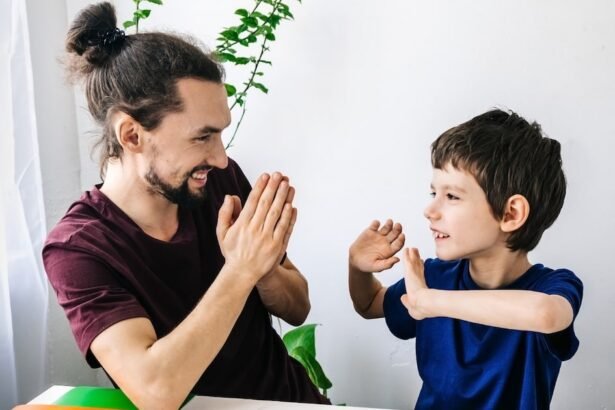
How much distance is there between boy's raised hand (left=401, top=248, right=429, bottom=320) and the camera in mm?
1216

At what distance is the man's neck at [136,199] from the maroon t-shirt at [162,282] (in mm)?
22

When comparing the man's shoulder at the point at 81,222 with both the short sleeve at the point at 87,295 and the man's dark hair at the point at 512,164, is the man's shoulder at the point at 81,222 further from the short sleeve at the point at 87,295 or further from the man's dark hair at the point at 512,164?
the man's dark hair at the point at 512,164

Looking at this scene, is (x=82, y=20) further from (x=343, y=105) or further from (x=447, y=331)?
(x=447, y=331)

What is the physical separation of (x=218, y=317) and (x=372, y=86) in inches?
32.9

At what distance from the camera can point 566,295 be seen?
1120 millimetres

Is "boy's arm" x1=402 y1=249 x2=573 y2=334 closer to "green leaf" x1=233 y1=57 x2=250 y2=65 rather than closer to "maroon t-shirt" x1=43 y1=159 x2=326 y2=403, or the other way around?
"maroon t-shirt" x1=43 y1=159 x2=326 y2=403

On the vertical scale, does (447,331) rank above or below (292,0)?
below

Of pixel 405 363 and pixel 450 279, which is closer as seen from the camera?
pixel 450 279

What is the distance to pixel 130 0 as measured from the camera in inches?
73.0

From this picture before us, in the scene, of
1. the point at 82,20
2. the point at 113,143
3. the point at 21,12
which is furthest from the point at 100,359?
the point at 21,12

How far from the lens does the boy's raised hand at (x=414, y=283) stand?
3.99 feet

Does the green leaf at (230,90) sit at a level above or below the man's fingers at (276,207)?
above

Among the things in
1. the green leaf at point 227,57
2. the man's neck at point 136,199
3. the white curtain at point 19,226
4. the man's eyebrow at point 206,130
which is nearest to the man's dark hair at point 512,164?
the man's eyebrow at point 206,130

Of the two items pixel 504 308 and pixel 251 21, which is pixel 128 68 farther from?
pixel 504 308
